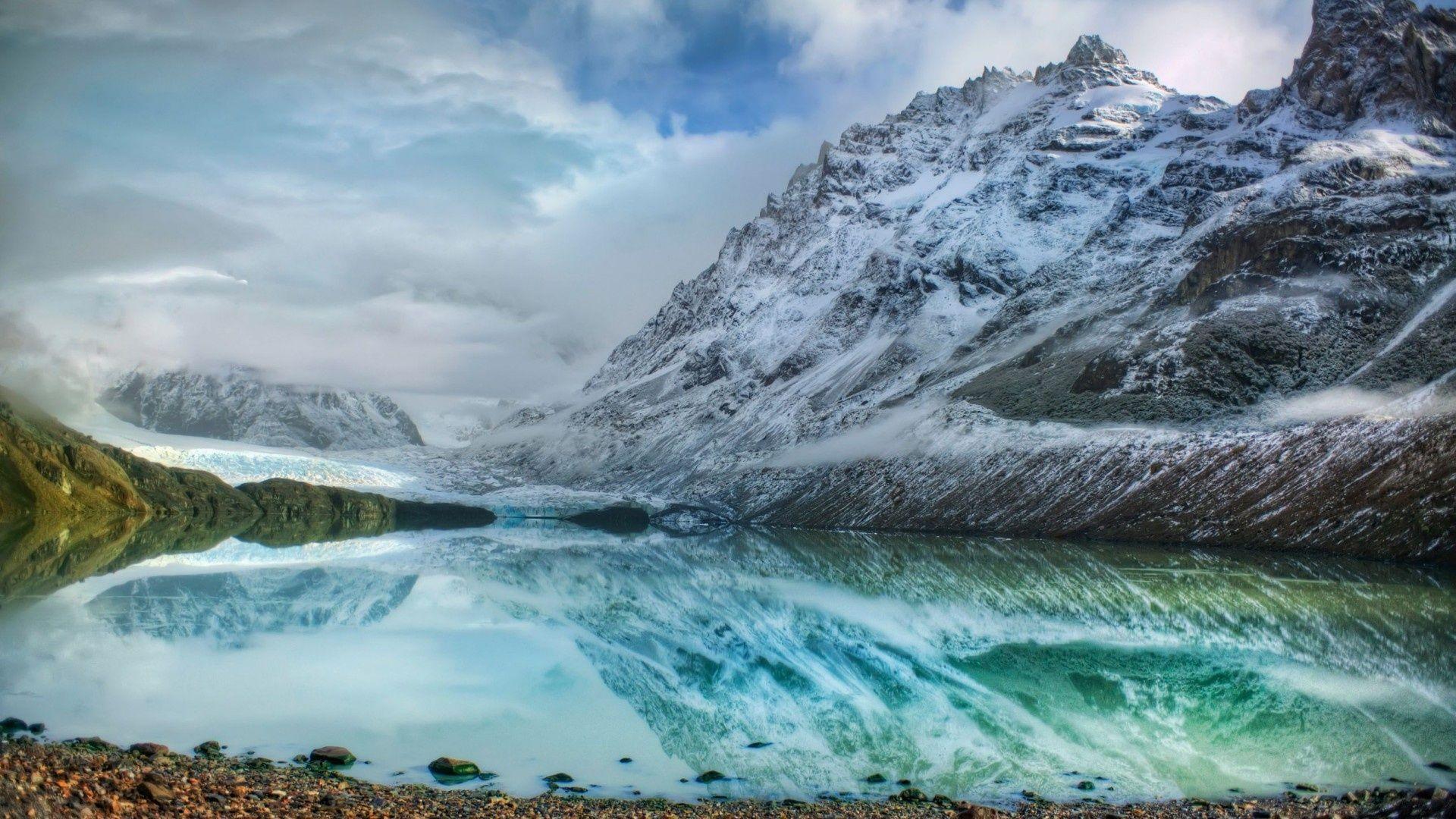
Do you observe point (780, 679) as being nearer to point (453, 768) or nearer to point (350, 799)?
point (453, 768)

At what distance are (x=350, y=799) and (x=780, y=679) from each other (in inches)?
894

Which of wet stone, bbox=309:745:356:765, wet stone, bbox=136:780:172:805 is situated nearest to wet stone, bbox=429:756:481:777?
wet stone, bbox=309:745:356:765

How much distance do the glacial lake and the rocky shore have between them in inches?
53.7

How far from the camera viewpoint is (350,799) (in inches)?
883

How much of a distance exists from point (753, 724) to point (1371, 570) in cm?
8209

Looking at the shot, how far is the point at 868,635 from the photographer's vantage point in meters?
53.1

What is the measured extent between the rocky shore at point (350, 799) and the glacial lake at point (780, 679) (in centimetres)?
136

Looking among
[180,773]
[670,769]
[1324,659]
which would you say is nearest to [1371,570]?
[1324,659]

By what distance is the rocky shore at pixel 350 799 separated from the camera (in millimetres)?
19062

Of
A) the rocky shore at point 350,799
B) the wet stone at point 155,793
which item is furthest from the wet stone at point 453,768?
the wet stone at point 155,793

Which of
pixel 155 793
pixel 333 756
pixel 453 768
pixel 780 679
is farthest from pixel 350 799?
pixel 780 679

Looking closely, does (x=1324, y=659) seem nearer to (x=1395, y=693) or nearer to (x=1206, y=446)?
(x=1395, y=693)

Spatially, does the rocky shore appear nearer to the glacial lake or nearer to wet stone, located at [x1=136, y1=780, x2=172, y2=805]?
wet stone, located at [x1=136, y1=780, x2=172, y2=805]

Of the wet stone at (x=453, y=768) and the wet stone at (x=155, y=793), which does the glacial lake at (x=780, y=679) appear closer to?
the wet stone at (x=453, y=768)
